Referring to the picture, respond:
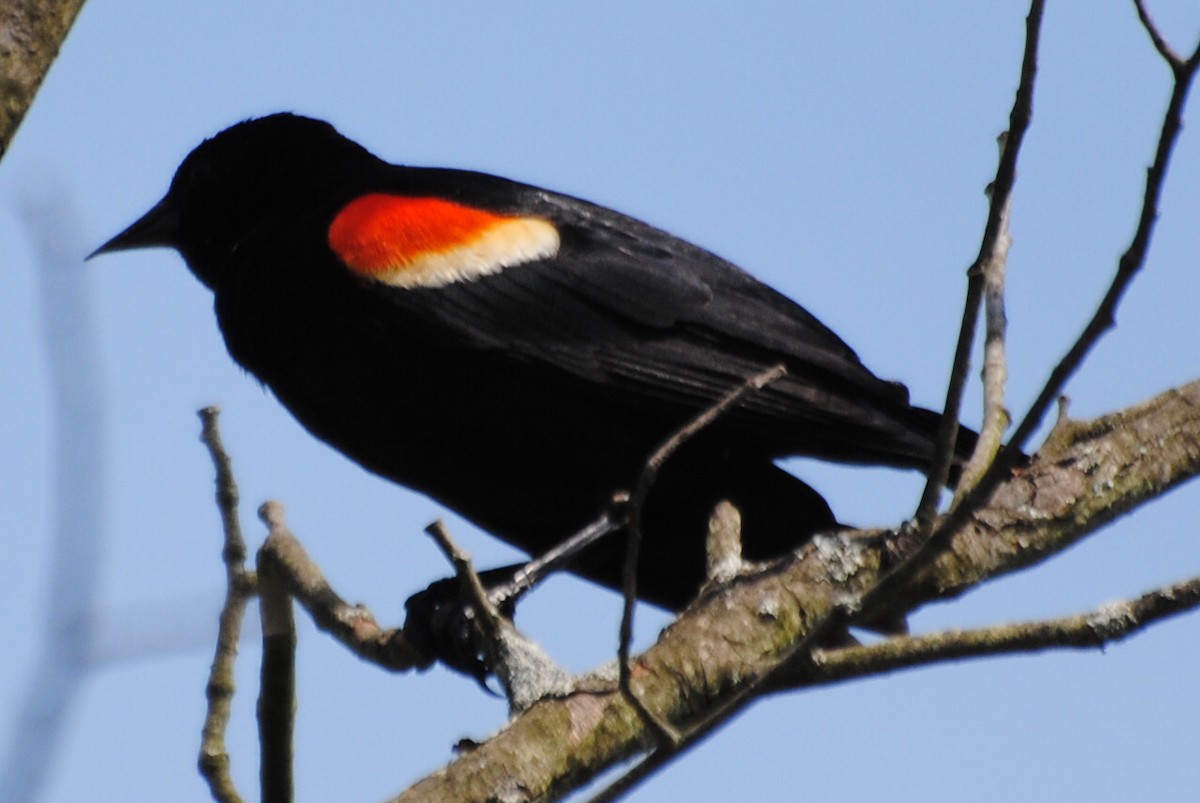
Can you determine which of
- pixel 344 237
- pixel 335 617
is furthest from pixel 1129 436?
pixel 344 237

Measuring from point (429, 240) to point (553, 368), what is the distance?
0.56 m

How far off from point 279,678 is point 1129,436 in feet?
6.39

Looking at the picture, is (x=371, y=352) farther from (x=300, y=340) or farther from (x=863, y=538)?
(x=863, y=538)

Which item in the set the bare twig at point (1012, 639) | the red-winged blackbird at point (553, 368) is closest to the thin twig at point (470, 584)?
the bare twig at point (1012, 639)

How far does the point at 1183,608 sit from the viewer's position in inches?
87.0

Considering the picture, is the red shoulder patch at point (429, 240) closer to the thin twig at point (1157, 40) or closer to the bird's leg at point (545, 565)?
the bird's leg at point (545, 565)

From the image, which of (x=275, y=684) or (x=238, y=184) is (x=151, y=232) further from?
(x=275, y=684)

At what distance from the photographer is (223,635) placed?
3.07 metres

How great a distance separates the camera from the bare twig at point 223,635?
292 cm

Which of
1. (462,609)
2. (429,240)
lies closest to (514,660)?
(462,609)

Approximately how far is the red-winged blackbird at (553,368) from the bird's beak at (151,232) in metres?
0.86

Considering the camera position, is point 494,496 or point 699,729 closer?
point 699,729

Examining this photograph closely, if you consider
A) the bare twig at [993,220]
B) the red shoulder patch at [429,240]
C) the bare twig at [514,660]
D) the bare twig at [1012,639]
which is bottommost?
the bare twig at [1012,639]

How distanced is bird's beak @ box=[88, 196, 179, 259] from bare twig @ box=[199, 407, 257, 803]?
231cm
